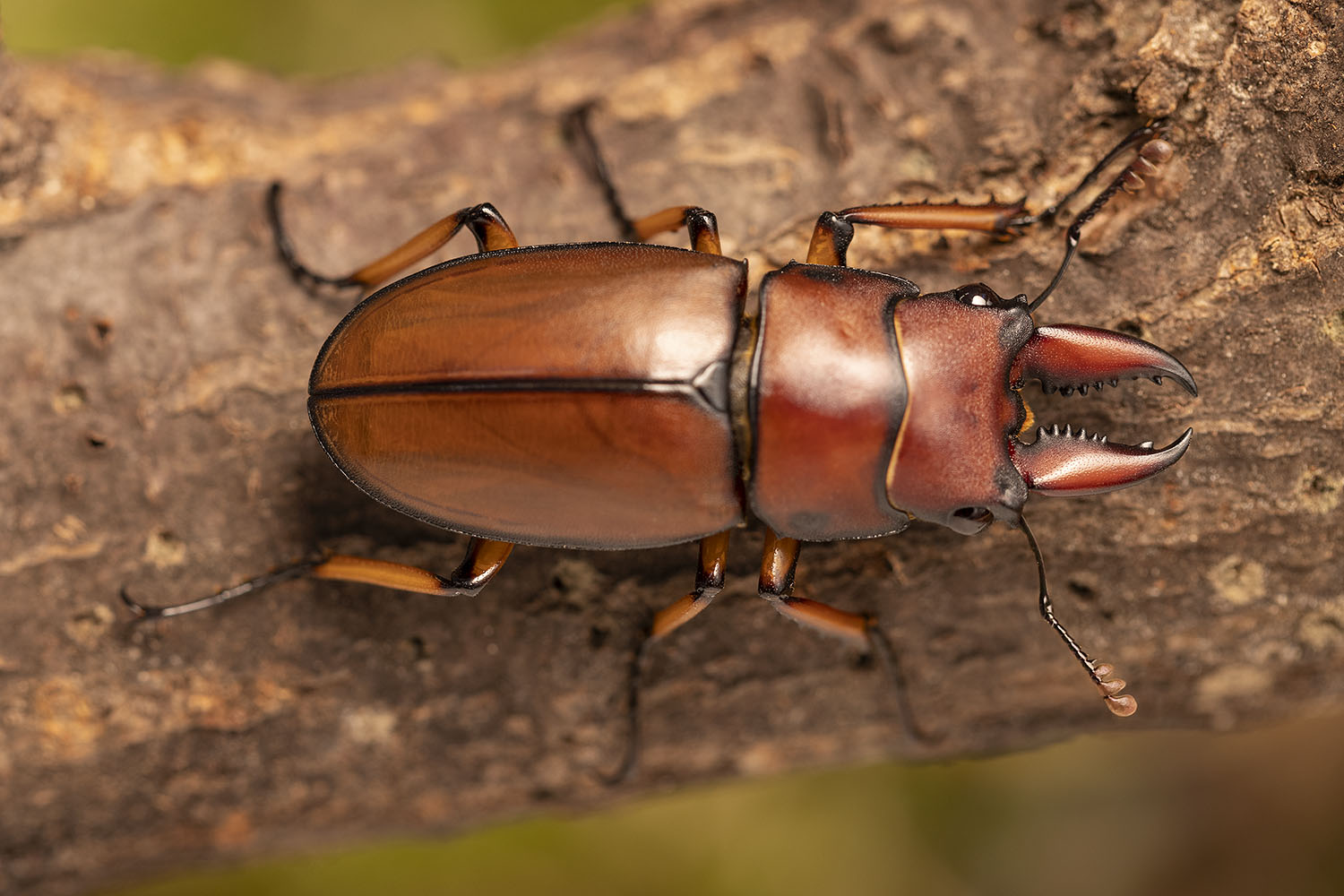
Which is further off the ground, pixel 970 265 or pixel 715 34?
pixel 715 34

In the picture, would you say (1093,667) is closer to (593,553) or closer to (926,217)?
(926,217)

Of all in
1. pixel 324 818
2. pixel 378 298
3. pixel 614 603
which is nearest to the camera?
pixel 378 298

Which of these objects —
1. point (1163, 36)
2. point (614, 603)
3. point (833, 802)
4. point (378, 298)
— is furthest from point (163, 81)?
point (833, 802)

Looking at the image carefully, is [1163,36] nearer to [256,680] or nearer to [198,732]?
[256,680]

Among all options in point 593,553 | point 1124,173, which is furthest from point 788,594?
point 1124,173

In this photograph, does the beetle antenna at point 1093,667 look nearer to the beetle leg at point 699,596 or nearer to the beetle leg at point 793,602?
the beetle leg at point 793,602

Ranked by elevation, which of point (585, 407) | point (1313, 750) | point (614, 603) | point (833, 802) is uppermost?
point (585, 407)

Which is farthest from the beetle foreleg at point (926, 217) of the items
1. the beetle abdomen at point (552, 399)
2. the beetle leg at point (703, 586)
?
the beetle leg at point (703, 586)
